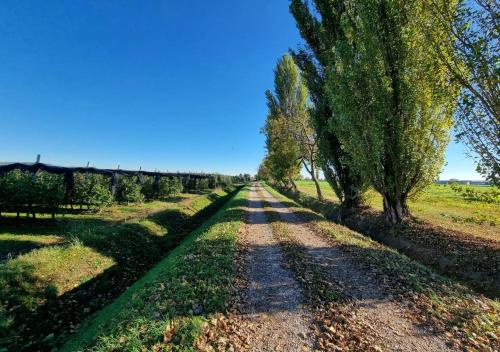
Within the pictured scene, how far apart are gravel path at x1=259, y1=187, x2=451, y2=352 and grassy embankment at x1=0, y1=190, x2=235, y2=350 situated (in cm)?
737

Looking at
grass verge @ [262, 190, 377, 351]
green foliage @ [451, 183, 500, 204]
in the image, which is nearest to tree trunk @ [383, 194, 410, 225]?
green foliage @ [451, 183, 500, 204]

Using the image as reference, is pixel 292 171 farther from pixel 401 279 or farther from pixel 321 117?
pixel 401 279

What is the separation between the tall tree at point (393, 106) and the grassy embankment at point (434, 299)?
5.99m

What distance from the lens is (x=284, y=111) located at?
37188mm

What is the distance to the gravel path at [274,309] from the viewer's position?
4.30 m

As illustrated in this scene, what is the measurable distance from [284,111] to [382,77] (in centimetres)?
2467

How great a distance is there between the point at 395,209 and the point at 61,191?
20.9 meters

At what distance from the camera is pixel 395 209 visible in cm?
1418

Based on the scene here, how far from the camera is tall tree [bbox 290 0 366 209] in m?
18.2

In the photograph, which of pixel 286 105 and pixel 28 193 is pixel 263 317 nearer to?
pixel 28 193

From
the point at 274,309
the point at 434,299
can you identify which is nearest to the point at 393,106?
the point at 434,299

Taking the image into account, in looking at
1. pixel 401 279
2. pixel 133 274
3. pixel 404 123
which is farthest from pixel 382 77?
pixel 133 274

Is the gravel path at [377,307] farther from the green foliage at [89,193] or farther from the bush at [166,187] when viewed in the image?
the bush at [166,187]

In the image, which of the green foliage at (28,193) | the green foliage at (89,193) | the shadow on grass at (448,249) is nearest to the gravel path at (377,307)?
the shadow on grass at (448,249)
